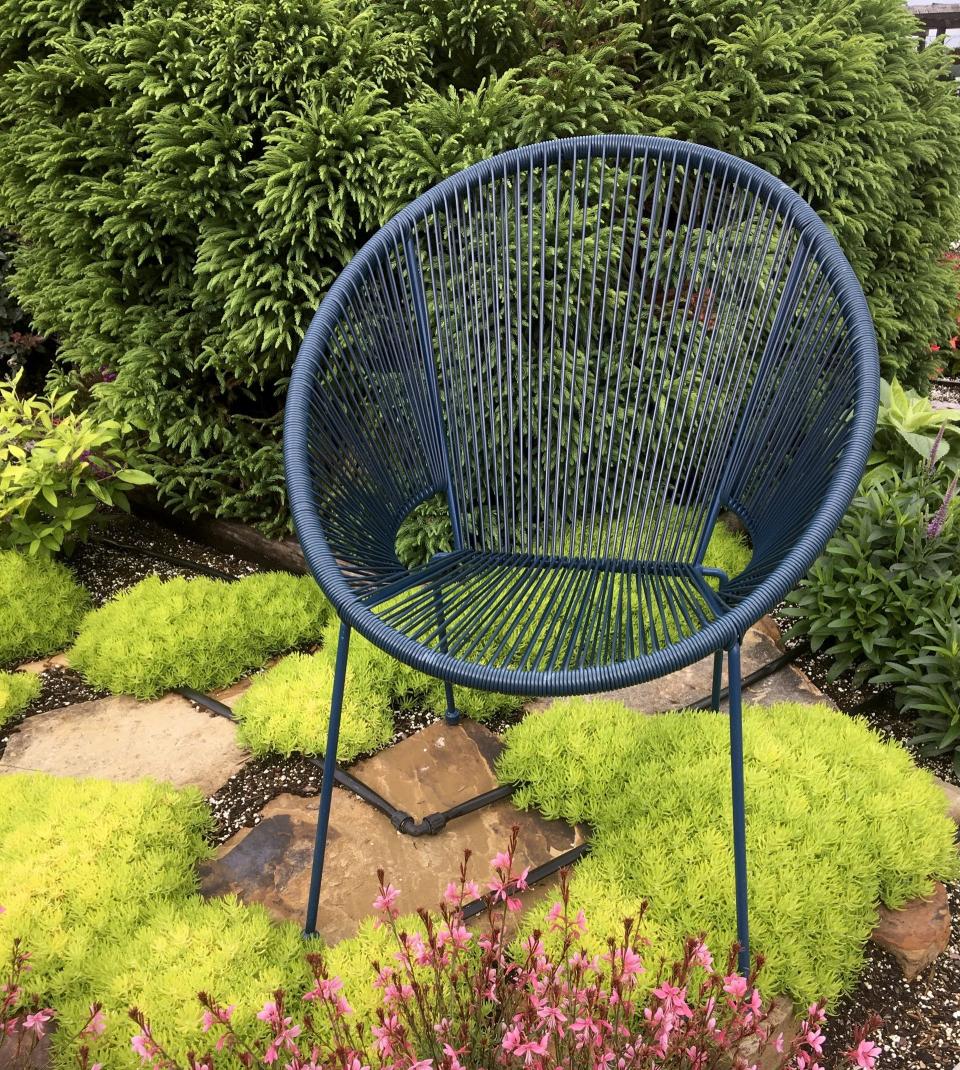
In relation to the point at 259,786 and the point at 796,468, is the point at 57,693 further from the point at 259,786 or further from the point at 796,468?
the point at 796,468

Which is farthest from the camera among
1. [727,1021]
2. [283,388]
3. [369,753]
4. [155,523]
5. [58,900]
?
[155,523]

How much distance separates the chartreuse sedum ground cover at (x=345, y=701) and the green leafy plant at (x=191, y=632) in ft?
0.55

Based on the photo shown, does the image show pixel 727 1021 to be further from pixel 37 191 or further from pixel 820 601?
pixel 37 191

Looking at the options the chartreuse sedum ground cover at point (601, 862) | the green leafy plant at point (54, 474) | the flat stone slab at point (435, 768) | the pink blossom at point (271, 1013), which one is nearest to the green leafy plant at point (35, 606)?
the green leafy plant at point (54, 474)

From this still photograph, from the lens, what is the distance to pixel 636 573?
59.7 inches

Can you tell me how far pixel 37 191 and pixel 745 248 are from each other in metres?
2.12

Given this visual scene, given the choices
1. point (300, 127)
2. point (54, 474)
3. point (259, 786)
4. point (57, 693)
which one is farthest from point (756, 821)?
point (54, 474)

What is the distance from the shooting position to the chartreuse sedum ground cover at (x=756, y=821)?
1.32 metres

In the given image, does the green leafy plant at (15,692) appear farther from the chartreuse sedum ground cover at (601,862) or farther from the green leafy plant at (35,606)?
the chartreuse sedum ground cover at (601,862)

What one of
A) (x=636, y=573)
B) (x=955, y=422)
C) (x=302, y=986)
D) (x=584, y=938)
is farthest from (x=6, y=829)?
(x=955, y=422)

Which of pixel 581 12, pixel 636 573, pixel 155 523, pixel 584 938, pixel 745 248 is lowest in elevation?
pixel 155 523

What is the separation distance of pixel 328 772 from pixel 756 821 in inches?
29.2

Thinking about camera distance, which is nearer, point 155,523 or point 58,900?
point 58,900

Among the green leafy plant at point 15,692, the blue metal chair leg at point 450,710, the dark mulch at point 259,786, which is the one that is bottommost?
the dark mulch at point 259,786
